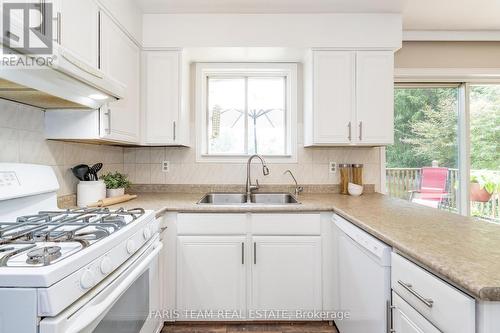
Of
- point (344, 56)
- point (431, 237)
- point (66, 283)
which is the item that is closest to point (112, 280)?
point (66, 283)

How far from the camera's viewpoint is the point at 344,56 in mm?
2318

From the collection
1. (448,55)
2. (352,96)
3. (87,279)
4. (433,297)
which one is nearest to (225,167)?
(352,96)

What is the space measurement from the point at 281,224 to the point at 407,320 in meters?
1.03

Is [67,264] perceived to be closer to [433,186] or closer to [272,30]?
[272,30]

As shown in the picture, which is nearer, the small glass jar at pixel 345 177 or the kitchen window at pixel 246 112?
the small glass jar at pixel 345 177

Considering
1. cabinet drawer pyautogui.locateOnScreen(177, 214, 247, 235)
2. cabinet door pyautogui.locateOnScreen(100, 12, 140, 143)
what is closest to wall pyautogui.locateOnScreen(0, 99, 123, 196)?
cabinet door pyautogui.locateOnScreen(100, 12, 140, 143)

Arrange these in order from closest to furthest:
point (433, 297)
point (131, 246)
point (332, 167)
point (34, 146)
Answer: point (433, 297) → point (131, 246) → point (34, 146) → point (332, 167)

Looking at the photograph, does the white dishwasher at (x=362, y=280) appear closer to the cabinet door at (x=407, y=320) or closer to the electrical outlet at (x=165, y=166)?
the cabinet door at (x=407, y=320)

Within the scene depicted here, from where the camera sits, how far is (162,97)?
2330 millimetres

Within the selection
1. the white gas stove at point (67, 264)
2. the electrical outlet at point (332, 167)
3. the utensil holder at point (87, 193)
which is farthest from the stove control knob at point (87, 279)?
the electrical outlet at point (332, 167)

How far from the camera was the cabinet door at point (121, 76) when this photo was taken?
175 centimetres

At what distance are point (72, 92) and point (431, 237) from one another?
67.7 inches

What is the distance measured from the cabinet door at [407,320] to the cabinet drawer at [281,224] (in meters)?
0.87

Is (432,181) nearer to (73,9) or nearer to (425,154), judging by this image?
(425,154)
